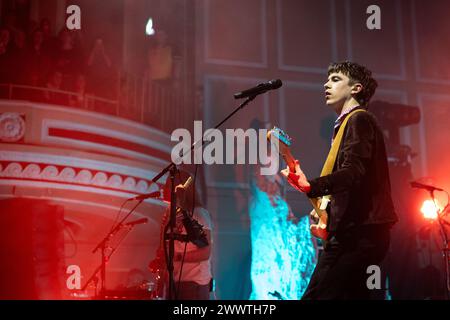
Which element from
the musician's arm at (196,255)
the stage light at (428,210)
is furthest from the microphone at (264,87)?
the stage light at (428,210)

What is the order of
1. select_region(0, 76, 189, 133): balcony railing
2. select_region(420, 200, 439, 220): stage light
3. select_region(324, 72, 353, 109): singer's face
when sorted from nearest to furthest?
select_region(324, 72, 353, 109): singer's face
select_region(0, 76, 189, 133): balcony railing
select_region(420, 200, 439, 220): stage light

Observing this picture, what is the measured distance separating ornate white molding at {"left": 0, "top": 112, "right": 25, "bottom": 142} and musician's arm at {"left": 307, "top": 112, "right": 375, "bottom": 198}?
17.3 feet

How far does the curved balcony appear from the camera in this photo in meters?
7.13

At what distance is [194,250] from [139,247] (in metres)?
3.95

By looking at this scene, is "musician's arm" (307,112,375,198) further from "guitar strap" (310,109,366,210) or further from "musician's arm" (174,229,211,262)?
"musician's arm" (174,229,211,262)

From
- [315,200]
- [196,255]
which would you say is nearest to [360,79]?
[315,200]

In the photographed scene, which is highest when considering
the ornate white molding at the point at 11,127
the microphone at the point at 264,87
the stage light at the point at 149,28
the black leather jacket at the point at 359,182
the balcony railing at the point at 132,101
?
the stage light at the point at 149,28

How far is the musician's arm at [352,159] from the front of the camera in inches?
110

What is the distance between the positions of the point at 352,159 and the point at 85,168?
5.27m

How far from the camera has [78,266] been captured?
795 centimetres

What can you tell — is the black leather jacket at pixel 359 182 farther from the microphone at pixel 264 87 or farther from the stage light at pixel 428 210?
the stage light at pixel 428 210

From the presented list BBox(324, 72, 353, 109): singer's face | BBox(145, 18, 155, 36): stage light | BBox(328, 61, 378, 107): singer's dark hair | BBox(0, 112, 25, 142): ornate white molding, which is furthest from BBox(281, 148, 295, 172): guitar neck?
BBox(145, 18, 155, 36): stage light

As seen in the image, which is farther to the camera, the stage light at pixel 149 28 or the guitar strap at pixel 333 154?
the stage light at pixel 149 28

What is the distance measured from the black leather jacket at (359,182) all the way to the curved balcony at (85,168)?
5.09 meters
